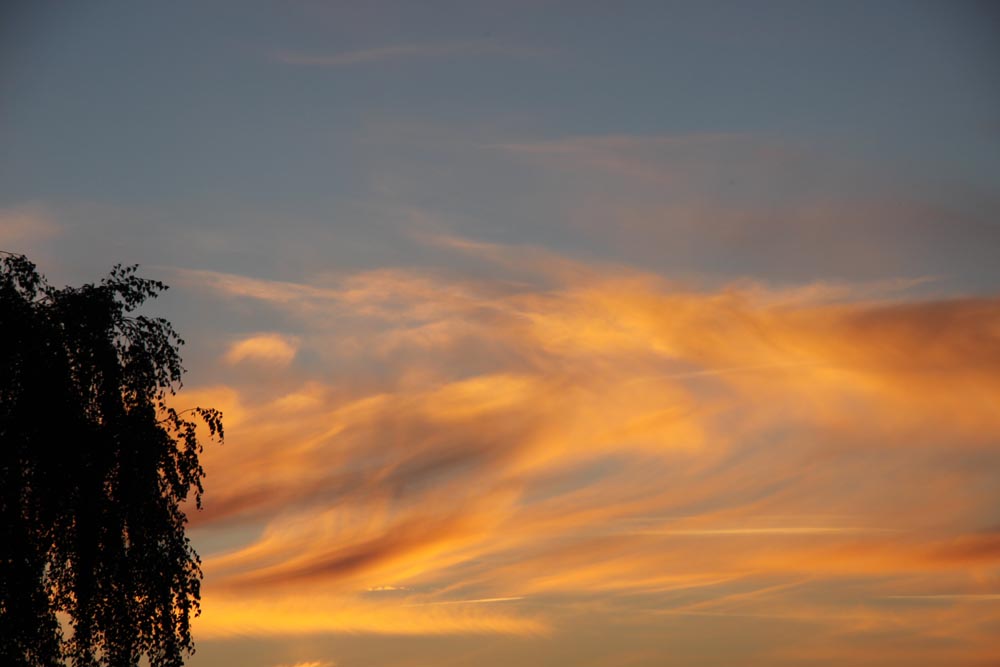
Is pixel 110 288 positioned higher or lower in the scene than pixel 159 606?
higher

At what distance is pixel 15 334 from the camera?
29.8 meters

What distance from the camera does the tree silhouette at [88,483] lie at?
29844 mm

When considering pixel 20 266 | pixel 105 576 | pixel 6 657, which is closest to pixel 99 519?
pixel 105 576

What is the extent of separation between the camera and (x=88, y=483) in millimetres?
30547

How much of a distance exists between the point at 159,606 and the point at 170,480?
2.68 metres

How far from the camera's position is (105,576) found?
31.1 m

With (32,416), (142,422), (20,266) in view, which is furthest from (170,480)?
(20,266)

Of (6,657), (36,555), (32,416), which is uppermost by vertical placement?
(32,416)

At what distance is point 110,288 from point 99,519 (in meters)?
4.83

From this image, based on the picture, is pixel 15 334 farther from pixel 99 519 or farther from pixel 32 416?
pixel 99 519

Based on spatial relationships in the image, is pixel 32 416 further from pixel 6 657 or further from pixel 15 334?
pixel 6 657

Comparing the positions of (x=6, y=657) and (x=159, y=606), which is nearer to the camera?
(x=6, y=657)

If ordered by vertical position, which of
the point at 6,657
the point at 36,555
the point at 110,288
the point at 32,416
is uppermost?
the point at 110,288

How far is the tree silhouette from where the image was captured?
29844 millimetres
